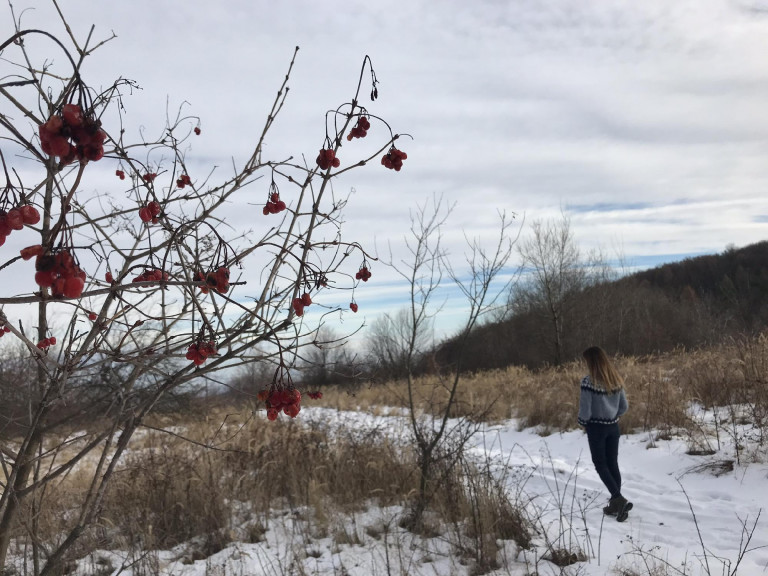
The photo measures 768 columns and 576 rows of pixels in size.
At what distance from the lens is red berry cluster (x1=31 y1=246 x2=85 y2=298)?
2.88 ft

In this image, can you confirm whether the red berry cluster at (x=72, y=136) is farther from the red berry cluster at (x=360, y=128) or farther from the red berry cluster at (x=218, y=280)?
the red berry cluster at (x=360, y=128)

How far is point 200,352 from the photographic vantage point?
1461 mm

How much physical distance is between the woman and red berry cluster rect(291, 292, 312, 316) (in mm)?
4001

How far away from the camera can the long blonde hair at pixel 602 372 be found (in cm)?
505

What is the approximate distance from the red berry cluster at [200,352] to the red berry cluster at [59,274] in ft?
1.93

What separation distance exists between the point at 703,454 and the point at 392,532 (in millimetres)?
3634

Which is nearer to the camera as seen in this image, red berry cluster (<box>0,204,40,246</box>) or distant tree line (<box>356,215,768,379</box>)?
red berry cluster (<box>0,204,40,246</box>)

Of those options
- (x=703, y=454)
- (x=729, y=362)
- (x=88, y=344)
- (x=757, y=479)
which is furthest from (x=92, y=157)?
(x=729, y=362)

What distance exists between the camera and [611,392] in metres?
5.06

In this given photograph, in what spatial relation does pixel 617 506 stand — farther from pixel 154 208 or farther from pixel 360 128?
pixel 154 208

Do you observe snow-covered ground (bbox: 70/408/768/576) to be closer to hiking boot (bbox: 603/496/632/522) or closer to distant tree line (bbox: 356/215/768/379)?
hiking boot (bbox: 603/496/632/522)

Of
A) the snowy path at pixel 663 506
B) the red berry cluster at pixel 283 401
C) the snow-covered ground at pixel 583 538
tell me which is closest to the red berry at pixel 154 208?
the red berry cluster at pixel 283 401

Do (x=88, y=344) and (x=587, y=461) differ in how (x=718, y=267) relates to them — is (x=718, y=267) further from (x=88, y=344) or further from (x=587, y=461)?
(x=88, y=344)

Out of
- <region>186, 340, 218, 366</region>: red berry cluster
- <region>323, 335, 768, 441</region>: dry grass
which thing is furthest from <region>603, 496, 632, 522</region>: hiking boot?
<region>186, 340, 218, 366</region>: red berry cluster
